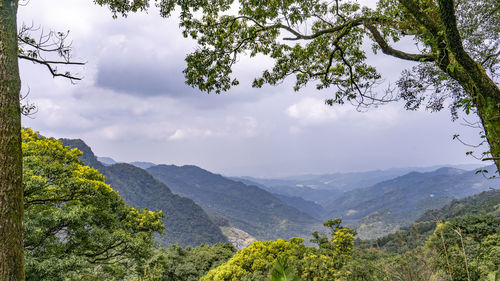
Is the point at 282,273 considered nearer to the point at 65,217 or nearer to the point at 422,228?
the point at 65,217

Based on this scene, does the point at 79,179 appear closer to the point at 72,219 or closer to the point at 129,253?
the point at 72,219

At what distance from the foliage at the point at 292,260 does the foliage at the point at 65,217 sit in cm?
435

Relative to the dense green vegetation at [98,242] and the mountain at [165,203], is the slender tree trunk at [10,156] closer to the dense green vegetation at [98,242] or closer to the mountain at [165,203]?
the dense green vegetation at [98,242]

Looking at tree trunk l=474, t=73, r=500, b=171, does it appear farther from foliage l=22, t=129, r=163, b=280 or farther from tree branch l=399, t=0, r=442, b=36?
foliage l=22, t=129, r=163, b=280

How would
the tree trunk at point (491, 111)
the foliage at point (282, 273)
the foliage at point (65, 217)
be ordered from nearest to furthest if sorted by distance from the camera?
1. the foliage at point (282, 273)
2. the tree trunk at point (491, 111)
3. the foliage at point (65, 217)

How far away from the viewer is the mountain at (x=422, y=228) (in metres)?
3.13

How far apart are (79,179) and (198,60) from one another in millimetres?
8010

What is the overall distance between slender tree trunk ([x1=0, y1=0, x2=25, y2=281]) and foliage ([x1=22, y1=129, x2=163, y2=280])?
628cm

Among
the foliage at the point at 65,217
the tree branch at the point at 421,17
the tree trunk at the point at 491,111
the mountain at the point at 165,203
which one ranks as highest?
the tree branch at the point at 421,17

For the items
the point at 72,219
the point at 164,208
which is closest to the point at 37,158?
the point at 72,219

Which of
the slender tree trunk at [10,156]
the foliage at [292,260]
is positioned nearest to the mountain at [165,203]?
the foliage at [292,260]

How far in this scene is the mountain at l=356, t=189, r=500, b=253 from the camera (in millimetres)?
3129

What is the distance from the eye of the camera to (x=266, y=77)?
6625 millimetres

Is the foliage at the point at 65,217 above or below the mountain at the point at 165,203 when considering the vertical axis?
above
